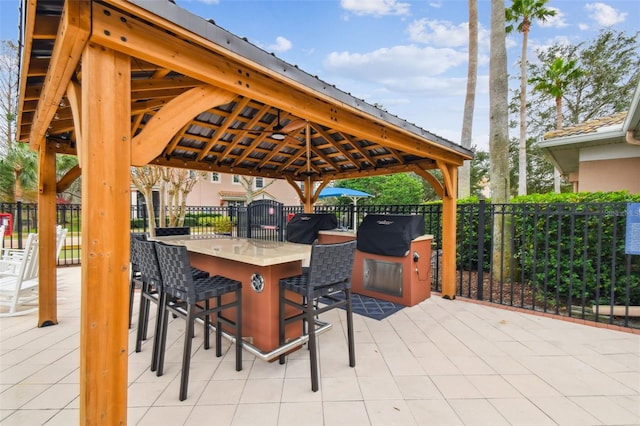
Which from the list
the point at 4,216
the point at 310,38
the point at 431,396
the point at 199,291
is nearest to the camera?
the point at 431,396

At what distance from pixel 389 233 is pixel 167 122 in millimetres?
3448

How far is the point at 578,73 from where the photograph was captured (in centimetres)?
1208

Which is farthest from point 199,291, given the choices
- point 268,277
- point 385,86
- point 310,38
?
point 385,86

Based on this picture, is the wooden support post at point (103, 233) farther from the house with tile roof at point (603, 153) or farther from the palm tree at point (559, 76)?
the palm tree at point (559, 76)

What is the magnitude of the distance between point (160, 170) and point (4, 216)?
4166 millimetres

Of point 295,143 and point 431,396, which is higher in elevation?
point 295,143

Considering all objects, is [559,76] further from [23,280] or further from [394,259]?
[23,280]

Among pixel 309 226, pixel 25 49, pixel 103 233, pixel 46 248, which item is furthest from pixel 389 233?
pixel 46 248

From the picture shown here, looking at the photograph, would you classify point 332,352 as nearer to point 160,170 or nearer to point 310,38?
point 160,170

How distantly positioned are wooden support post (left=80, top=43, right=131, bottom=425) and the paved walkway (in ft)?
2.13

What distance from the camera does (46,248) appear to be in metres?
3.50

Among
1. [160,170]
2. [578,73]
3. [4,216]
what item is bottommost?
[4,216]

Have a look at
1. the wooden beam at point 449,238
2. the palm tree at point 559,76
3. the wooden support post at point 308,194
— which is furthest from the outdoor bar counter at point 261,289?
the palm tree at point 559,76

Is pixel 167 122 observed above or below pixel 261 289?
above
